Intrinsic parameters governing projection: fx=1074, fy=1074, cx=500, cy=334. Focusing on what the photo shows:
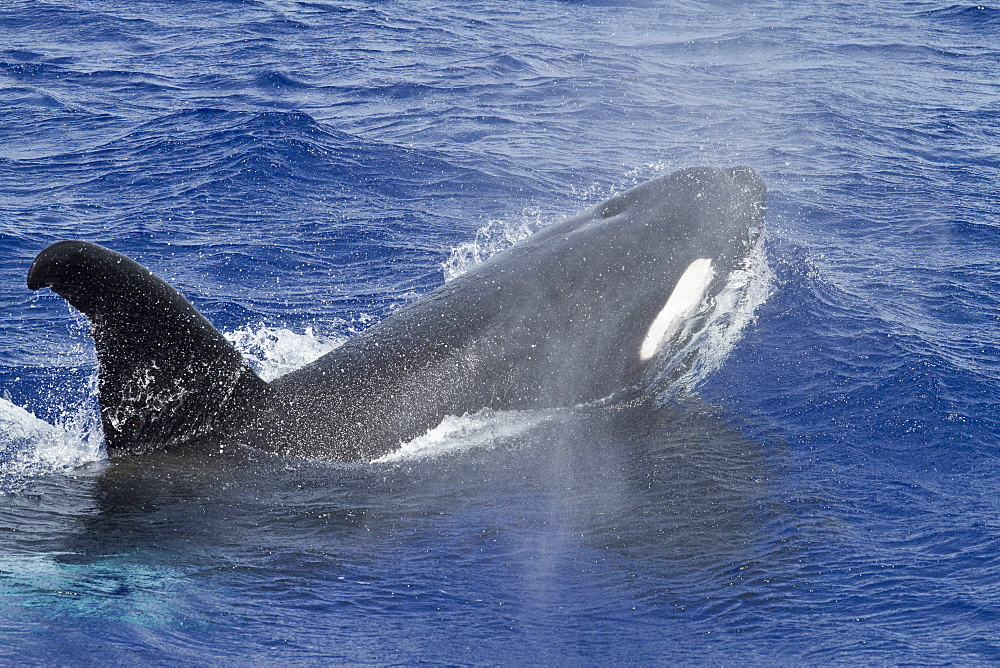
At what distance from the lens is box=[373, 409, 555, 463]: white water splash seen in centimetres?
985

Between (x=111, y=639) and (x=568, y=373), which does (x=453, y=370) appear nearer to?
(x=568, y=373)

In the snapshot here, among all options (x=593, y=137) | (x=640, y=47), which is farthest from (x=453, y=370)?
(x=640, y=47)

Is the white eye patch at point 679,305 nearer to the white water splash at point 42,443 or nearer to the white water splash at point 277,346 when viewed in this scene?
the white water splash at point 277,346

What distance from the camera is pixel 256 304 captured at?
14.7m

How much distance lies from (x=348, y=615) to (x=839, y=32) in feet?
94.2

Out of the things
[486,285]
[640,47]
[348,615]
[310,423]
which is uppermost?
[640,47]

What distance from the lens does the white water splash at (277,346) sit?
41.6 ft

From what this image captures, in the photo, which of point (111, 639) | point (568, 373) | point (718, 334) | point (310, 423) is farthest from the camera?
point (718, 334)

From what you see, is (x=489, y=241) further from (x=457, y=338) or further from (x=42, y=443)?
(x=42, y=443)

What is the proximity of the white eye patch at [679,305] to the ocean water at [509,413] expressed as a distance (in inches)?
27.4

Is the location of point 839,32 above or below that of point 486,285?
above

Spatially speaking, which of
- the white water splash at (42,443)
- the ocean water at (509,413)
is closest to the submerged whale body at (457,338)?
the ocean water at (509,413)

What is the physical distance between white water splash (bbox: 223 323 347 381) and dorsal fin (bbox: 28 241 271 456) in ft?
9.34

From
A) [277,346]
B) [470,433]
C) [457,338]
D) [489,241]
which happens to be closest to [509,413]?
[470,433]
